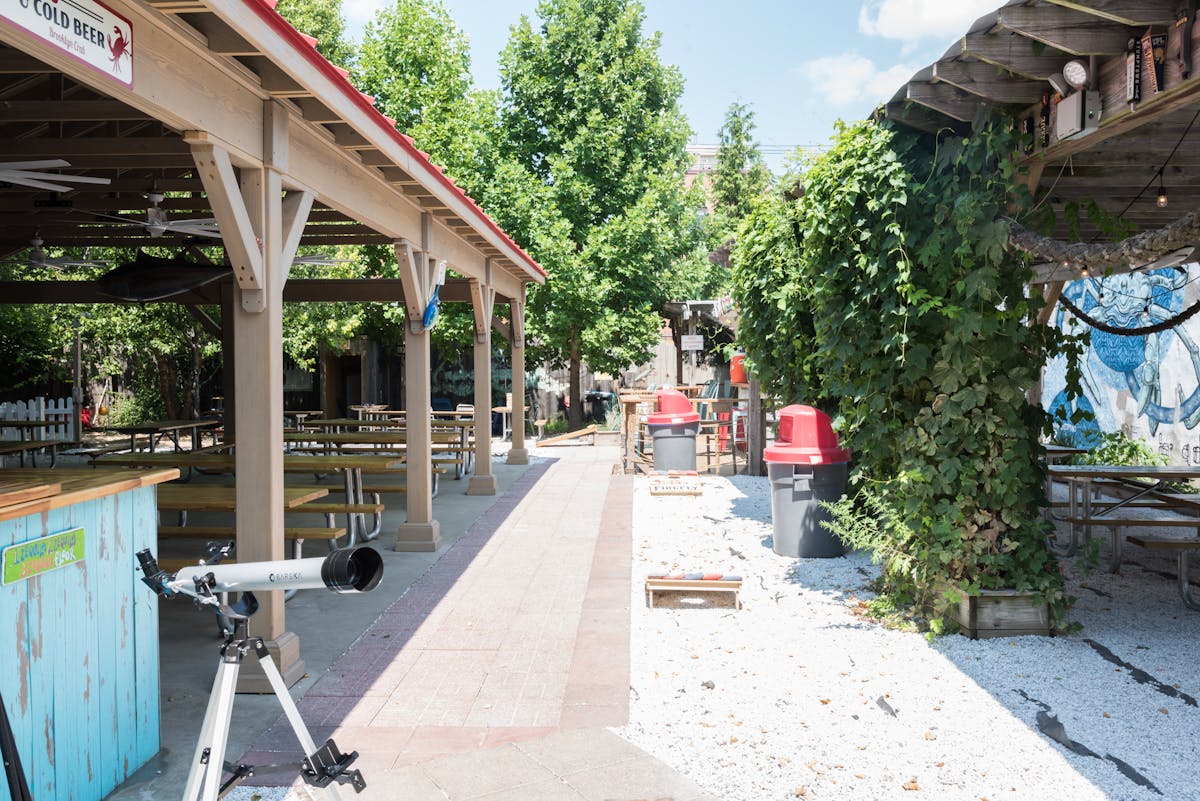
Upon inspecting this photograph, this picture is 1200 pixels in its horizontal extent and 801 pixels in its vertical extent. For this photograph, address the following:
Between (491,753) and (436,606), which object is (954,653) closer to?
(491,753)

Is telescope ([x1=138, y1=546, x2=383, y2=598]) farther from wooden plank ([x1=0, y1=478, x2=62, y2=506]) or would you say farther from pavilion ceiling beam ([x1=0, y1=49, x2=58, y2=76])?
pavilion ceiling beam ([x1=0, y1=49, x2=58, y2=76])

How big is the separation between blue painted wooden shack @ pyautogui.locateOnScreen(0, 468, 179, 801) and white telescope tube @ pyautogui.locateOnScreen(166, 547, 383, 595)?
2.76ft

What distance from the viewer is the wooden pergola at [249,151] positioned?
3.53m

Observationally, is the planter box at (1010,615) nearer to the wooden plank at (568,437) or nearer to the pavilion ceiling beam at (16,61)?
the pavilion ceiling beam at (16,61)

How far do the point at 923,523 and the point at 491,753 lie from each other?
3.08 m

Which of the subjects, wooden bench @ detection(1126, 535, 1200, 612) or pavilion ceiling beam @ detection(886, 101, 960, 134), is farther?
wooden bench @ detection(1126, 535, 1200, 612)

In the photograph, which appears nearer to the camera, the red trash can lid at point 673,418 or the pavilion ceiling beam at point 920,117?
the pavilion ceiling beam at point 920,117

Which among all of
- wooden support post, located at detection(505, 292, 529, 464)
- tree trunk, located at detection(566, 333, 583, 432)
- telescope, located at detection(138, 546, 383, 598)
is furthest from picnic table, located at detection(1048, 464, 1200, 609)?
tree trunk, located at detection(566, 333, 583, 432)

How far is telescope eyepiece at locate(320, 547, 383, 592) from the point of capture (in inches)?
89.4

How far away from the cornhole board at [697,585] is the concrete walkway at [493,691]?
0.86 feet

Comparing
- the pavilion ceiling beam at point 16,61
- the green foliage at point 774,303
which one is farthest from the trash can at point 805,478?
the pavilion ceiling beam at point 16,61

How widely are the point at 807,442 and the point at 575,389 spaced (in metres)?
15.4

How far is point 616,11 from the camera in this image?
23844 mm

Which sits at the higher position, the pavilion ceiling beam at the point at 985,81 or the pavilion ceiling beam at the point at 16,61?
the pavilion ceiling beam at the point at 16,61
